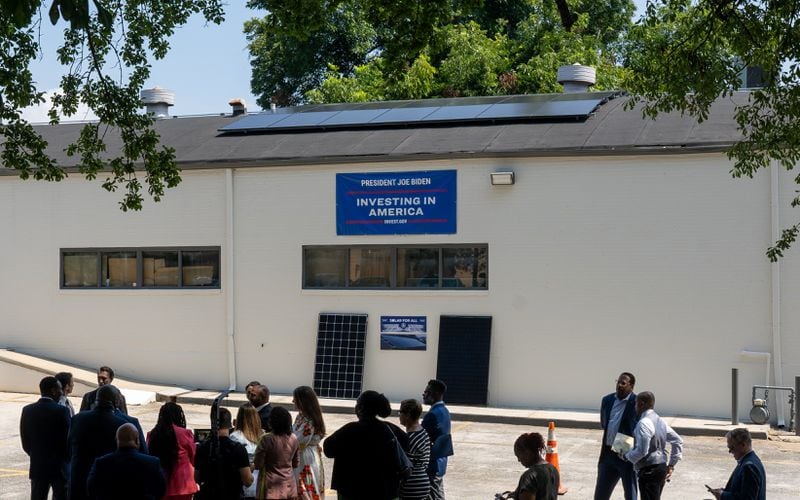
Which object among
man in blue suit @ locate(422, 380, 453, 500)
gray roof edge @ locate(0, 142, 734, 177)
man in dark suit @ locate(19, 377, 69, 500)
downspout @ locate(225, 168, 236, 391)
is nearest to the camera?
man in blue suit @ locate(422, 380, 453, 500)

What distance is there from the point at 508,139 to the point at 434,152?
1.53 metres

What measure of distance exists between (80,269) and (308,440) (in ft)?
54.7

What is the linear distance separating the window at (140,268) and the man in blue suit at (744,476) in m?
16.0

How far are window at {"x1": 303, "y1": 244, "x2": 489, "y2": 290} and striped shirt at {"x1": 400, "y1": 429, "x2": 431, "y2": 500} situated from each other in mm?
12311

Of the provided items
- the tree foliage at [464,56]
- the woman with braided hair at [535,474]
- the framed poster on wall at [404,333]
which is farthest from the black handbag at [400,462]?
the tree foliage at [464,56]

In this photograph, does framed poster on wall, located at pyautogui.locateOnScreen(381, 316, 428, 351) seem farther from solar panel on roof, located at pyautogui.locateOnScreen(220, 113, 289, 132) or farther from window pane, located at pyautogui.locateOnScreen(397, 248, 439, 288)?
solar panel on roof, located at pyautogui.locateOnScreen(220, 113, 289, 132)

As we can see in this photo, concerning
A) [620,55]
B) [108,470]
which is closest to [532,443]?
[108,470]

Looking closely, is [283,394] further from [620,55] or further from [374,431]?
[620,55]

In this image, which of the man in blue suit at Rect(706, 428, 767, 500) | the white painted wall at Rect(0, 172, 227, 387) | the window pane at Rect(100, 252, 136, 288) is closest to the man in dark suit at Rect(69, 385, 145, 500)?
the man in blue suit at Rect(706, 428, 767, 500)

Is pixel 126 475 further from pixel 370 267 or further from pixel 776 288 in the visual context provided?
pixel 370 267

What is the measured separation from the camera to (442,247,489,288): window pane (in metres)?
22.2

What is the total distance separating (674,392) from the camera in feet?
67.9

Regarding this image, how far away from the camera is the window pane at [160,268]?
24.3m

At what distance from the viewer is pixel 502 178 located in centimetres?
2175
